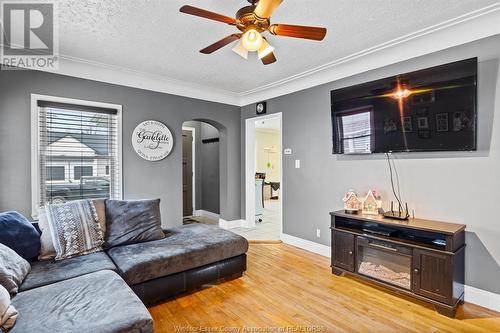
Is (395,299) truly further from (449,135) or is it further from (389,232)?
(449,135)

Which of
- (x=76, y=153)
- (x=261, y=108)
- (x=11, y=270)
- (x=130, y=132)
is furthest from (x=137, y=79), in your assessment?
(x=11, y=270)

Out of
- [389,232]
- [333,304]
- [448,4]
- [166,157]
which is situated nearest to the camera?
[448,4]

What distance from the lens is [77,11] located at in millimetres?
2285

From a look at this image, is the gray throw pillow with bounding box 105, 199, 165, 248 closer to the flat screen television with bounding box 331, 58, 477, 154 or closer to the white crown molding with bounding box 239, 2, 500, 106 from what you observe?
the flat screen television with bounding box 331, 58, 477, 154

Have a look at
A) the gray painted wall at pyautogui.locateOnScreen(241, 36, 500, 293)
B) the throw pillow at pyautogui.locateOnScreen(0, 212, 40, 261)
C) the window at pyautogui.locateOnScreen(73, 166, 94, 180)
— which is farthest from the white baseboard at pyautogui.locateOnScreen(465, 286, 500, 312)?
the window at pyautogui.locateOnScreen(73, 166, 94, 180)

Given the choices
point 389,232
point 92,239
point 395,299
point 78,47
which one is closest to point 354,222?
point 389,232

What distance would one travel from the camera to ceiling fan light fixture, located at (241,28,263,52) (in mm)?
2000

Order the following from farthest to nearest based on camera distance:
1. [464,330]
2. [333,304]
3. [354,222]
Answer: [354,222]
[333,304]
[464,330]

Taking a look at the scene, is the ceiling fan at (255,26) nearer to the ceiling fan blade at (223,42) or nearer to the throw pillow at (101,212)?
the ceiling fan blade at (223,42)

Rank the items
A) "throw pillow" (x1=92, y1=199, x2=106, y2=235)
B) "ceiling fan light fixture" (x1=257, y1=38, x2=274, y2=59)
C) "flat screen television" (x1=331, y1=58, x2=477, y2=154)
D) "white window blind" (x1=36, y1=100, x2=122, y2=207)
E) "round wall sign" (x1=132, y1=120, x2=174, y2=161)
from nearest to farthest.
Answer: "ceiling fan light fixture" (x1=257, y1=38, x2=274, y2=59) → "flat screen television" (x1=331, y1=58, x2=477, y2=154) → "throw pillow" (x1=92, y1=199, x2=106, y2=235) → "white window blind" (x1=36, y1=100, x2=122, y2=207) → "round wall sign" (x1=132, y1=120, x2=174, y2=161)

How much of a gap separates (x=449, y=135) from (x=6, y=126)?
4.81 m

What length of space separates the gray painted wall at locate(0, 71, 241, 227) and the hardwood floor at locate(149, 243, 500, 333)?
1993mm

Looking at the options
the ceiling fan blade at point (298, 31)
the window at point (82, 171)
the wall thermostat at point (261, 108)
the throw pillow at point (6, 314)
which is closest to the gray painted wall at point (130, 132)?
the window at point (82, 171)

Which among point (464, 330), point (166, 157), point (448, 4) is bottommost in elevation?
point (464, 330)
